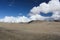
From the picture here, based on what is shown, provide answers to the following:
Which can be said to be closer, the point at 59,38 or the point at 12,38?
the point at 12,38

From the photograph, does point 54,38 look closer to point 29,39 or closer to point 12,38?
point 29,39

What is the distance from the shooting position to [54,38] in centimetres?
Answer: 3017

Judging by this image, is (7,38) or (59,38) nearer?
(7,38)

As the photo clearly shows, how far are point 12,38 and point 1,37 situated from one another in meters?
1.80

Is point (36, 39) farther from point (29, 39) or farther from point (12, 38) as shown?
point (12, 38)

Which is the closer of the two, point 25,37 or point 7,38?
point 7,38

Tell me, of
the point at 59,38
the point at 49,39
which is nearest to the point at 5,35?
the point at 49,39

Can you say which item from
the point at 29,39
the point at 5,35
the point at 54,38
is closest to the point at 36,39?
the point at 29,39

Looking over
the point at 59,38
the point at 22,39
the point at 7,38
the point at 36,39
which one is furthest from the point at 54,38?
the point at 7,38

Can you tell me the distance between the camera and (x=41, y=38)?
98.7ft

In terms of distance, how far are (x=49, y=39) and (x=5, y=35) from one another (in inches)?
297

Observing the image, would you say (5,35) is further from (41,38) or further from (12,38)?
(41,38)

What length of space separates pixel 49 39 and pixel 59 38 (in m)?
2.10

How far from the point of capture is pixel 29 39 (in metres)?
29.0
